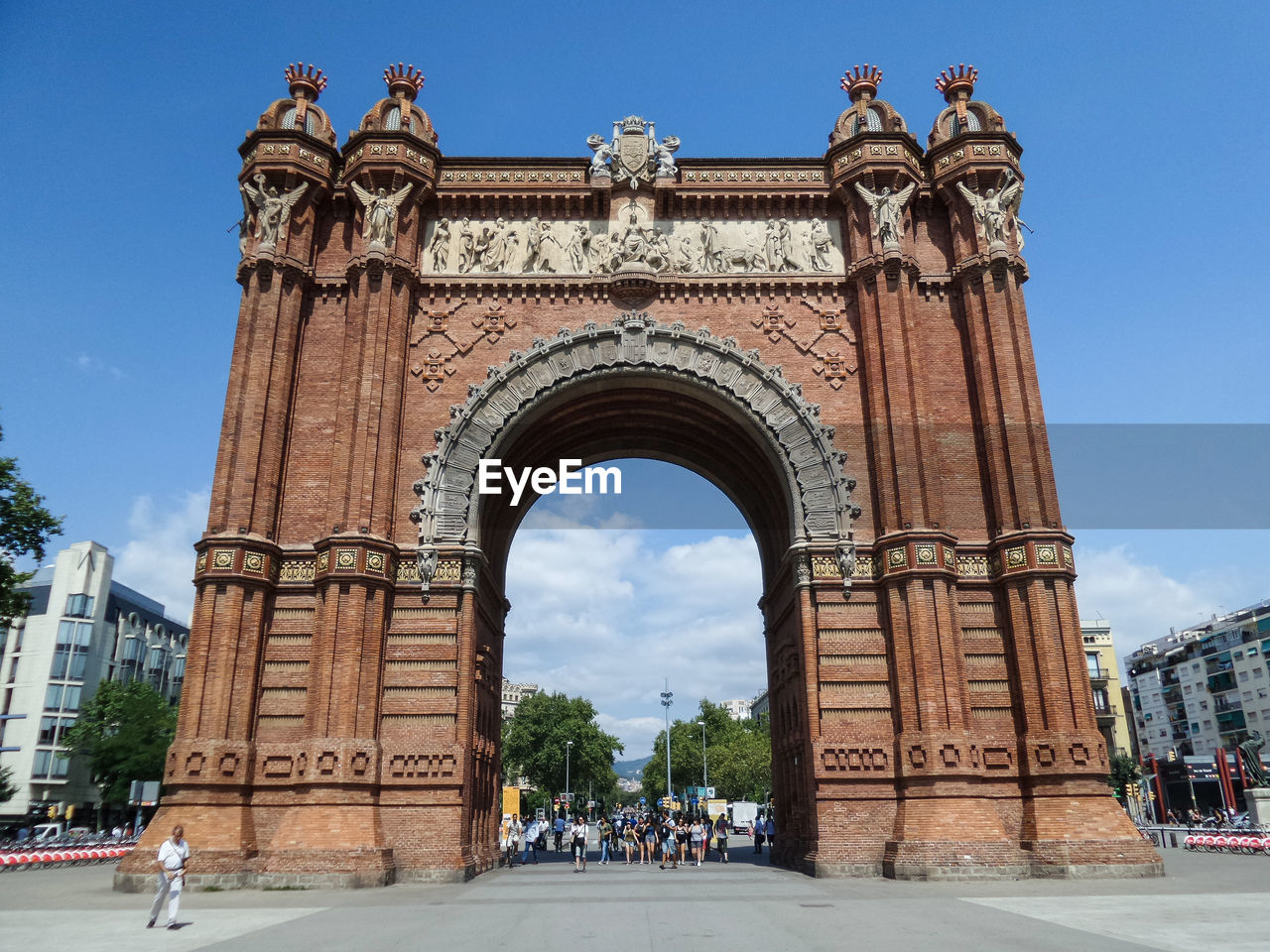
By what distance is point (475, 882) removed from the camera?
20812mm

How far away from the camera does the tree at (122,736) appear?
49.7m

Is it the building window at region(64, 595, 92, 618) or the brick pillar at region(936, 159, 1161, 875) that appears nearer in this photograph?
the brick pillar at region(936, 159, 1161, 875)

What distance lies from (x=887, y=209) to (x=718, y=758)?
78827 millimetres

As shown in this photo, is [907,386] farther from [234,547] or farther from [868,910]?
[234,547]

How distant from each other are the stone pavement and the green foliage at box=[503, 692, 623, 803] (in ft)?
262

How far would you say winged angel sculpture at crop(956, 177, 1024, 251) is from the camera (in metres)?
25.1

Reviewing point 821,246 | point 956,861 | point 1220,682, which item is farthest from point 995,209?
point 1220,682

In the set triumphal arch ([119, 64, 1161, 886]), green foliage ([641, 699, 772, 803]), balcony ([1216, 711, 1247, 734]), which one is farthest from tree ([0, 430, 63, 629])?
balcony ([1216, 711, 1247, 734])

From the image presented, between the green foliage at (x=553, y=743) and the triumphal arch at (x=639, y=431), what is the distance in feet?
243

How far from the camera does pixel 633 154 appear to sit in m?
26.8

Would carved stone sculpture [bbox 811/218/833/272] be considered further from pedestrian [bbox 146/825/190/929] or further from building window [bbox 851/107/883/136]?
pedestrian [bbox 146/825/190/929]

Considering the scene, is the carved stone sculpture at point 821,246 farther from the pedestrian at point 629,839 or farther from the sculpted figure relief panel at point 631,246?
the pedestrian at point 629,839

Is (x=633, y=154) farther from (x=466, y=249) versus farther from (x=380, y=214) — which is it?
(x=380, y=214)

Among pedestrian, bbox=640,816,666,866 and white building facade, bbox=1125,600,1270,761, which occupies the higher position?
white building facade, bbox=1125,600,1270,761
